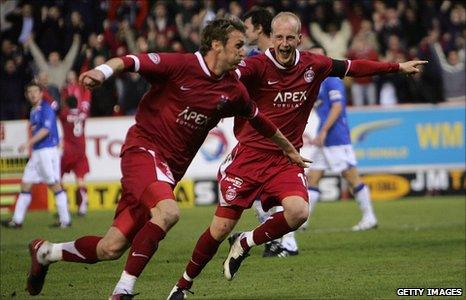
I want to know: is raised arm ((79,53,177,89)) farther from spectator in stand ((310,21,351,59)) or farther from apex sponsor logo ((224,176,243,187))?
spectator in stand ((310,21,351,59))

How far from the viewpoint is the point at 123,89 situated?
2438 cm

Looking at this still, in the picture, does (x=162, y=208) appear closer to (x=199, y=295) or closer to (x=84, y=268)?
(x=199, y=295)

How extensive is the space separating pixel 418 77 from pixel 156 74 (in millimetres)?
15907

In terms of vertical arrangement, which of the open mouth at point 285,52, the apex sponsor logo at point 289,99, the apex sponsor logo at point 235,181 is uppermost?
the open mouth at point 285,52

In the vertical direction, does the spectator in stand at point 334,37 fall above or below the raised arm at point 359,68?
below

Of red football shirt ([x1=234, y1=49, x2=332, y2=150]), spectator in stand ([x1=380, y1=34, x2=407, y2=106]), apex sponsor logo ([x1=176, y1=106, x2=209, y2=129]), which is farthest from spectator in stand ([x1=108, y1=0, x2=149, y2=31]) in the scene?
apex sponsor logo ([x1=176, y1=106, x2=209, y2=129])

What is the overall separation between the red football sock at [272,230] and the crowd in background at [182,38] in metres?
12.7

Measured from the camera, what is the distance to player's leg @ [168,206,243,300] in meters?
10.1

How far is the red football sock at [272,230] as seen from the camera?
421 inches

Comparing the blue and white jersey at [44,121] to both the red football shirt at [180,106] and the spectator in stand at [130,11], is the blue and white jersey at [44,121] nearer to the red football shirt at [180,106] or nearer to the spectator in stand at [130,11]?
the spectator in stand at [130,11]

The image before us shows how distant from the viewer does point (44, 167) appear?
19.1 meters

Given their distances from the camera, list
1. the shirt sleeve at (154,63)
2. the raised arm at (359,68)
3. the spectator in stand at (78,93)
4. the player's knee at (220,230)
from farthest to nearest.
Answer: the spectator in stand at (78,93), the raised arm at (359,68), the player's knee at (220,230), the shirt sleeve at (154,63)

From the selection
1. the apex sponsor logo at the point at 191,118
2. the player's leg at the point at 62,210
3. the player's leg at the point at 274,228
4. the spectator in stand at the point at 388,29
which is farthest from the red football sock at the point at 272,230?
the spectator in stand at the point at 388,29

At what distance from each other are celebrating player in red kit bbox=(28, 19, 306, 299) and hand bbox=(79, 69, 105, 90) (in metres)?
0.81
